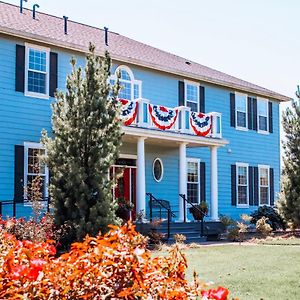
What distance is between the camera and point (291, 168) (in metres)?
22.5

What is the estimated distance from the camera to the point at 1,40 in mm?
16984

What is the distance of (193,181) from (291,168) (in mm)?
4005

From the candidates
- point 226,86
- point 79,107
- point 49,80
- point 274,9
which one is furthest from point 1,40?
point 226,86

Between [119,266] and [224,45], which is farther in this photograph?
[224,45]

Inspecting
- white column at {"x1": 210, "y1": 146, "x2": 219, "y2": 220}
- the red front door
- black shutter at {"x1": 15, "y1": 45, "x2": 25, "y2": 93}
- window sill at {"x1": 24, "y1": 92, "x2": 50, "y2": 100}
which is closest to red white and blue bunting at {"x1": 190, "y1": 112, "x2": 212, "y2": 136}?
white column at {"x1": 210, "y1": 146, "x2": 219, "y2": 220}

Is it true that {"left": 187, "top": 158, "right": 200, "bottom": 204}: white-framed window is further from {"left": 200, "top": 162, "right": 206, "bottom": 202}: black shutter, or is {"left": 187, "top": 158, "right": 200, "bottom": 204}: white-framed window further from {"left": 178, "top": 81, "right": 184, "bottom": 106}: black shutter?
{"left": 178, "top": 81, "right": 184, "bottom": 106}: black shutter

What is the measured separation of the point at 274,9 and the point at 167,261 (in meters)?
12.1

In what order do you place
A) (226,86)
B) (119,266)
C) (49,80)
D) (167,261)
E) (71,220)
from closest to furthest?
(119,266) < (167,261) < (71,220) < (49,80) < (226,86)

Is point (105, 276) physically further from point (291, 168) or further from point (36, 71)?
point (291, 168)

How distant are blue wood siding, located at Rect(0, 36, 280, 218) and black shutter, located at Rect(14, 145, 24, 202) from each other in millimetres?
191

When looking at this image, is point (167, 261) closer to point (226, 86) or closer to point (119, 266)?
point (119, 266)

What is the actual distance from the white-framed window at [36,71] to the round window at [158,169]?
582 centimetres

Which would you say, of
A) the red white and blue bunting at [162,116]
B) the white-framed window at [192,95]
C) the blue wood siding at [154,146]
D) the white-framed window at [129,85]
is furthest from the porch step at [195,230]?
the white-framed window at [192,95]

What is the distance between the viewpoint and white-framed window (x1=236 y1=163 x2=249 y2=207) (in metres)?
25.2
